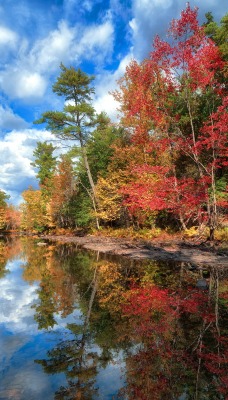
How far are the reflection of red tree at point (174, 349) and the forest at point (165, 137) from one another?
397 inches

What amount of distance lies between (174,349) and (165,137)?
657 inches

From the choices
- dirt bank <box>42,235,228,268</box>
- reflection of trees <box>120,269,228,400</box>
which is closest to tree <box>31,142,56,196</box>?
dirt bank <box>42,235,228,268</box>

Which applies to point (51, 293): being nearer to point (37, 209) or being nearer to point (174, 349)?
point (174, 349)

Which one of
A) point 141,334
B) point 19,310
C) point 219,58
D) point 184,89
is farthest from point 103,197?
point 141,334

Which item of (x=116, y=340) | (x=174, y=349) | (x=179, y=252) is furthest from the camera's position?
(x=179, y=252)

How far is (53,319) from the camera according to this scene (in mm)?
6805

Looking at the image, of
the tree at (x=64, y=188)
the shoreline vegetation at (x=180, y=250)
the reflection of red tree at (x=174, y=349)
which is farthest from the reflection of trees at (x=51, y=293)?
the tree at (x=64, y=188)

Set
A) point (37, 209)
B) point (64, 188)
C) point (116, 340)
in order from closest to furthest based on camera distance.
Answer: point (116, 340)
point (64, 188)
point (37, 209)

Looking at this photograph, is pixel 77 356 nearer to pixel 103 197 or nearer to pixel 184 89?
pixel 184 89

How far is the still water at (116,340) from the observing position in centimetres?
387

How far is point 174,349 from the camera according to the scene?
4922 millimetres

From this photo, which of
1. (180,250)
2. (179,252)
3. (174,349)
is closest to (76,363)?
(174,349)

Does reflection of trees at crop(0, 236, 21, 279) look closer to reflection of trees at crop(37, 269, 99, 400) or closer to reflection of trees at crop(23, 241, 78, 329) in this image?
reflection of trees at crop(23, 241, 78, 329)

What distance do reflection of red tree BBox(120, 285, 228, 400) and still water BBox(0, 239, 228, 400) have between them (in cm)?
2
